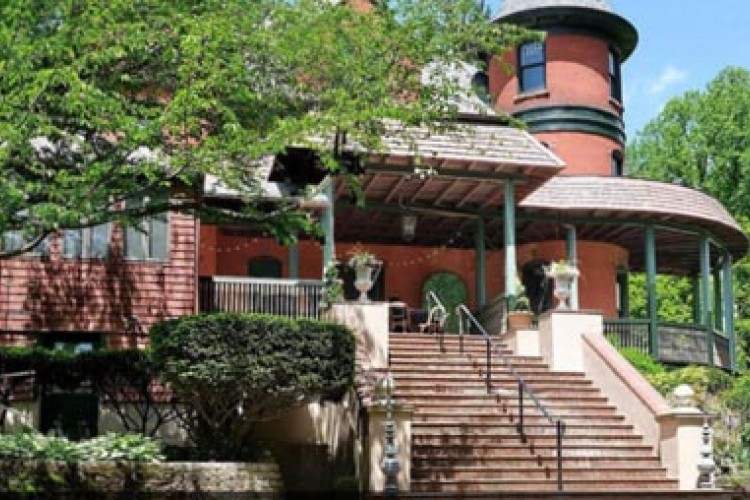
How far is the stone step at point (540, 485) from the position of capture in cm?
1365

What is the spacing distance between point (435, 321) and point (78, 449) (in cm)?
1115

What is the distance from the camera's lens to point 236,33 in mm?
12875

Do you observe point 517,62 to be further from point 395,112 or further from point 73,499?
point 73,499

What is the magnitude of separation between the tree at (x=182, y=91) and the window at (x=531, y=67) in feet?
42.5

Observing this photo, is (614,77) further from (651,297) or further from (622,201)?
(651,297)

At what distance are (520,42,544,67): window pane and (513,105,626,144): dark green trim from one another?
1.33 metres

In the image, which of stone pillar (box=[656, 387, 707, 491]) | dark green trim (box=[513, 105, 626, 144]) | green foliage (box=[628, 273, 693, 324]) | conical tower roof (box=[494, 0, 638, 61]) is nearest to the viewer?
stone pillar (box=[656, 387, 707, 491])

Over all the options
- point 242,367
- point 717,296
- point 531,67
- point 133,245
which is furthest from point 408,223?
point 717,296

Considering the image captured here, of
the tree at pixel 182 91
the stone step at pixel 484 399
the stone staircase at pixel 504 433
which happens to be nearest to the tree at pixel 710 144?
the stone step at pixel 484 399

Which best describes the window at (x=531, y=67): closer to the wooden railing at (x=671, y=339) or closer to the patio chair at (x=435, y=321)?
the wooden railing at (x=671, y=339)

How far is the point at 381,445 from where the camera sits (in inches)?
531

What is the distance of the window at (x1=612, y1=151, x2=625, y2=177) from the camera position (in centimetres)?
2884

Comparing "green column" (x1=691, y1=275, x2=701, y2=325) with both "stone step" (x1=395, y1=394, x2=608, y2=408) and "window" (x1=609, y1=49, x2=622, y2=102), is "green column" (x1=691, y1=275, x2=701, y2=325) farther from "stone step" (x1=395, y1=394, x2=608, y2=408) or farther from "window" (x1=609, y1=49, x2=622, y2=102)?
"stone step" (x1=395, y1=394, x2=608, y2=408)

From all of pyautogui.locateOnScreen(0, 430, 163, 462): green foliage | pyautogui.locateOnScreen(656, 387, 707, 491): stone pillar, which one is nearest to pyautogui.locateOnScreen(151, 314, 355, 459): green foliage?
pyautogui.locateOnScreen(0, 430, 163, 462): green foliage
